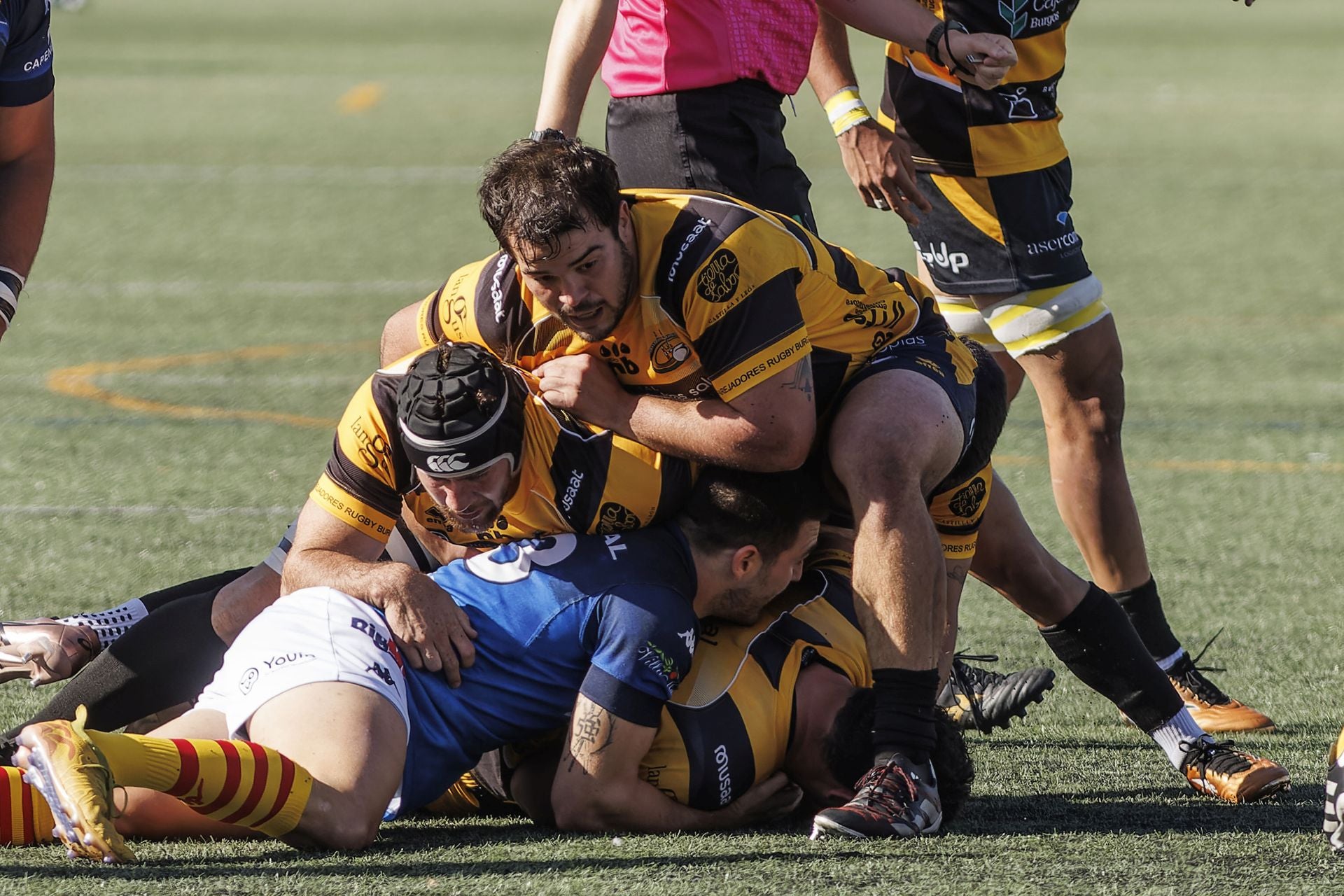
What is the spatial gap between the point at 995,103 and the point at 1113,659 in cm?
177

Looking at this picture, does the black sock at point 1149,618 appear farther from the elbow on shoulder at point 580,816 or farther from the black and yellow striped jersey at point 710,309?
the elbow on shoulder at point 580,816

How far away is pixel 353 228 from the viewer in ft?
51.1

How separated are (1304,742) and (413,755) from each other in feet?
7.59

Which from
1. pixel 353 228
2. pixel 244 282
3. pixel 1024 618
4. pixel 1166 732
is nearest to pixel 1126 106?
pixel 353 228

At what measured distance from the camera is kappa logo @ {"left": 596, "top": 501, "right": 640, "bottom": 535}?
465cm

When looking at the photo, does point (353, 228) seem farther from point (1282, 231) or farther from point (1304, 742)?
point (1304, 742)

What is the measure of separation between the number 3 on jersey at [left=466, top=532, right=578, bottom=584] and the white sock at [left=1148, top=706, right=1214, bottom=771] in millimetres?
1533

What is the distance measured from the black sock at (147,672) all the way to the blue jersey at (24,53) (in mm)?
1333

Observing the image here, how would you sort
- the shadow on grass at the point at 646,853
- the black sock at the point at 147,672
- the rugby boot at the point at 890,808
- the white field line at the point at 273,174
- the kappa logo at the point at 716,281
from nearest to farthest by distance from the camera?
the shadow on grass at the point at 646,853 → the rugby boot at the point at 890,808 → the kappa logo at the point at 716,281 → the black sock at the point at 147,672 → the white field line at the point at 273,174

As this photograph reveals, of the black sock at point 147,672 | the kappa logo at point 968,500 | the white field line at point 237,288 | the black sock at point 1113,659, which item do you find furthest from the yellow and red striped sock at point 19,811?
the white field line at point 237,288

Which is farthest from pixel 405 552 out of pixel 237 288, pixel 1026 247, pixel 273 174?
pixel 273 174

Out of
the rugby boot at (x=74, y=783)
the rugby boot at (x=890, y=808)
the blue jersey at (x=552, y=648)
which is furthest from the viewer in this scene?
the blue jersey at (x=552, y=648)

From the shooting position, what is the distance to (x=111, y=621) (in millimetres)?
5117

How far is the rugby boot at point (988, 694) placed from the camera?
5.18m
